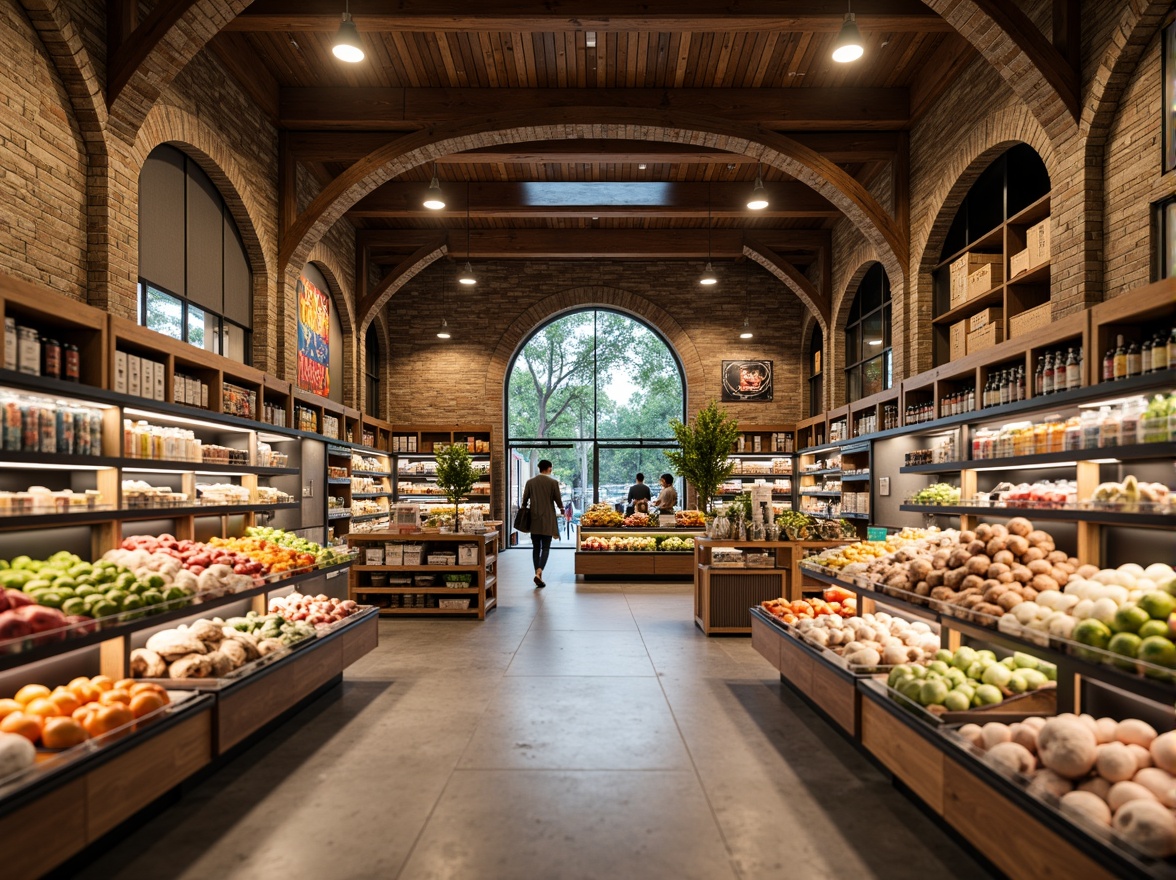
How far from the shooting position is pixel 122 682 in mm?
3365

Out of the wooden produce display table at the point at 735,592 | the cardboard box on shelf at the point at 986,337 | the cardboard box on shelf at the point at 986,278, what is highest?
the cardboard box on shelf at the point at 986,278

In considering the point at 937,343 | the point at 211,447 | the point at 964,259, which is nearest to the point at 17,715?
the point at 211,447

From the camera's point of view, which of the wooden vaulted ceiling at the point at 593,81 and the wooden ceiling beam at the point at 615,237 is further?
the wooden ceiling beam at the point at 615,237

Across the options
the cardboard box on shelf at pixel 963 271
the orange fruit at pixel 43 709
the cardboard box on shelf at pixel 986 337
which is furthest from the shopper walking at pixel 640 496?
the orange fruit at pixel 43 709

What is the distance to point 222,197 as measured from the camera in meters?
8.56

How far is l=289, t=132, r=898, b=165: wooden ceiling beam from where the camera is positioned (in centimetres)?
946

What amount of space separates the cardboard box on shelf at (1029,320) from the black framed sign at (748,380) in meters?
8.10

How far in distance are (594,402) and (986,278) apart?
9.54 m

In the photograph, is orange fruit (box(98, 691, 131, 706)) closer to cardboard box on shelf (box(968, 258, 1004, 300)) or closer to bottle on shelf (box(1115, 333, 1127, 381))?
bottle on shelf (box(1115, 333, 1127, 381))

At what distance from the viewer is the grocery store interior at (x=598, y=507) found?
115 inches

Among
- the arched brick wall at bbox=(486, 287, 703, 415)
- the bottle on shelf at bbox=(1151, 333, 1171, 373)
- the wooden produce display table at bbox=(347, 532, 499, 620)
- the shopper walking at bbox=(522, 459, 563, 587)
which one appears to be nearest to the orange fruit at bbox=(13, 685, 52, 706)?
the wooden produce display table at bbox=(347, 532, 499, 620)

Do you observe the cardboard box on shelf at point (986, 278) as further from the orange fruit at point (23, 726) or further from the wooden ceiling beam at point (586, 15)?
the orange fruit at point (23, 726)

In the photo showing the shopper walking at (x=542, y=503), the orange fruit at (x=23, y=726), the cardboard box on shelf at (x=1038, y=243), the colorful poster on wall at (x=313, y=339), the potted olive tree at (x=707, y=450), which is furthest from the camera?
the colorful poster on wall at (x=313, y=339)

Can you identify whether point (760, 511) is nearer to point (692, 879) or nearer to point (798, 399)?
point (692, 879)
